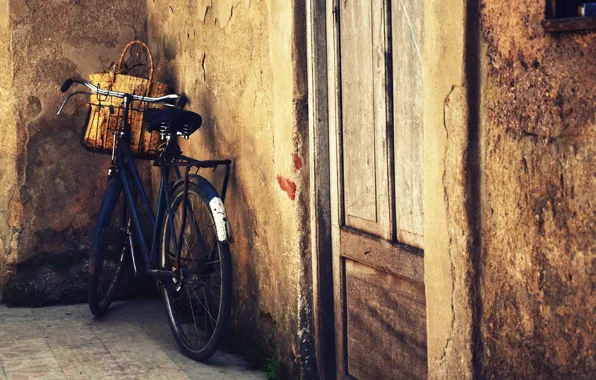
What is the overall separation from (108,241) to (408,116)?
2577 millimetres

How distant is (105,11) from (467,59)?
3.89m

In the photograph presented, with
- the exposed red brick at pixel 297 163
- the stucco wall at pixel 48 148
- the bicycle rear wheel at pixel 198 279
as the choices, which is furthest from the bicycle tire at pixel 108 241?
the exposed red brick at pixel 297 163

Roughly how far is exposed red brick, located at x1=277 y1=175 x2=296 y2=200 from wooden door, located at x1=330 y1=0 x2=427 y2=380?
228mm

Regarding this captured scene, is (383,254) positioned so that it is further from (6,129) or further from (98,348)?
(6,129)

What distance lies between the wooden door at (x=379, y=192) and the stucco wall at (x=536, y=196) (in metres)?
0.64

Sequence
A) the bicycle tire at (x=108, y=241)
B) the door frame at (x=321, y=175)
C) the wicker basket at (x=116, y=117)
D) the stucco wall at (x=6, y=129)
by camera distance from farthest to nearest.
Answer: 1. the stucco wall at (x=6, y=129)
2. the bicycle tire at (x=108, y=241)
3. the wicker basket at (x=116, y=117)
4. the door frame at (x=321, y=175)

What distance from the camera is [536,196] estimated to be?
2518mm

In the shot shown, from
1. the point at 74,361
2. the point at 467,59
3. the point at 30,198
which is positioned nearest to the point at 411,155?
the point at 467,59

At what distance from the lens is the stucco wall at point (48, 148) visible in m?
5.94

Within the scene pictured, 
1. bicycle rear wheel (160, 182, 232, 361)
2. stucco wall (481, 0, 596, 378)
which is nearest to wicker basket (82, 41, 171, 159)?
bicycle rear wheel (160, 182, 232, 361)

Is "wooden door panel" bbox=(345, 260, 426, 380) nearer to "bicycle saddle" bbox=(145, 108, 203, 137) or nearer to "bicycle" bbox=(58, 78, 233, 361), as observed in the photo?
"bicycle" bbox=(58, 78, 233, 361)

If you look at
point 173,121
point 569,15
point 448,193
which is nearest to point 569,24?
point 569,15

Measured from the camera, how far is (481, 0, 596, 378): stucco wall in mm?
2352

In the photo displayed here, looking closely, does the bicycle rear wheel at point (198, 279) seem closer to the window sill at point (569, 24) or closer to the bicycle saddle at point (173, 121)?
the bicycle saddle at point (173, 121)
